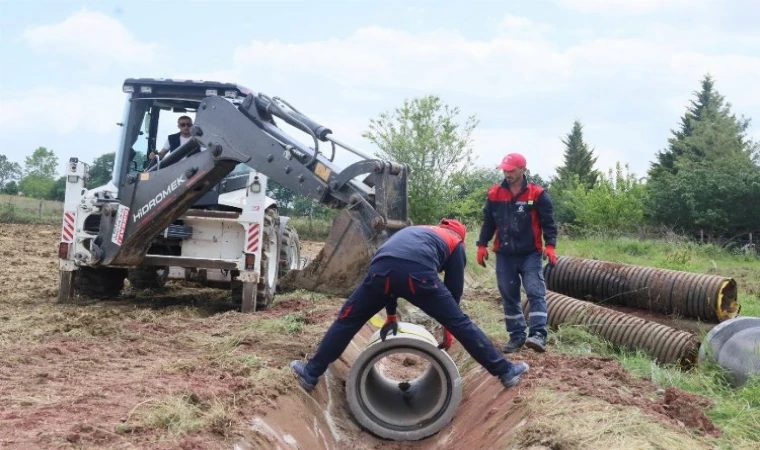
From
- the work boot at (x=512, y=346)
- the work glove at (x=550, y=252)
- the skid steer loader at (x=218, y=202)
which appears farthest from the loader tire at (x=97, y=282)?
the work glove at (x=550, y=252)

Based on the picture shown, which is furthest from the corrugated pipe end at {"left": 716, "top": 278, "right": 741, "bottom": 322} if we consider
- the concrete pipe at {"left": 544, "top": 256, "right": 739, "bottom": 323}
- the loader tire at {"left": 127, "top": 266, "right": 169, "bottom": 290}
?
the loader tire at {"left": 127, "top": 266, "right": 169, "bottom": 290}

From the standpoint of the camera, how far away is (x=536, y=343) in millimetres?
7223

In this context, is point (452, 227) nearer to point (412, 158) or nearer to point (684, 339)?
point (684, 339)

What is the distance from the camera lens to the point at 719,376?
6.62 metres

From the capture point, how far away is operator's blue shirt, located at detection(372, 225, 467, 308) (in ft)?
19.1

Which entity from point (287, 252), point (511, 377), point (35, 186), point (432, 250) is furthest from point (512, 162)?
point (35, 186)

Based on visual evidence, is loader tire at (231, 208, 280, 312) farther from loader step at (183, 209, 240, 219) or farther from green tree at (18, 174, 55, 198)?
green tree at (18, 174, 55, 198)

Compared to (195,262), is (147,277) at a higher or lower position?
lower

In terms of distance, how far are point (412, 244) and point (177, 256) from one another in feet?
16.6

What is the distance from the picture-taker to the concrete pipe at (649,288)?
9.43m

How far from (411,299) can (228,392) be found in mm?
1494

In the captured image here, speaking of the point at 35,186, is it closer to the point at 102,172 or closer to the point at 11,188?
the point at 11,188

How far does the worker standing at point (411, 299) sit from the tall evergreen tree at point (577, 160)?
50731 mm

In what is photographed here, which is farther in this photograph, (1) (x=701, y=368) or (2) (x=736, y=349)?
(1) (x=701, y=368)
